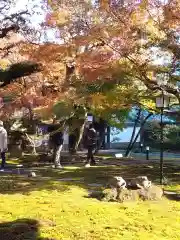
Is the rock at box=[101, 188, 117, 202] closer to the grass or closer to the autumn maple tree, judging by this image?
the grass

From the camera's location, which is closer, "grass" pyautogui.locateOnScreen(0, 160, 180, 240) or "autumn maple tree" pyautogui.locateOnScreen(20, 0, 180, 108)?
"grass" pyautogui.locateOnScreen(0, 160, 180, 240)

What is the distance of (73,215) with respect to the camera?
32.3 feet

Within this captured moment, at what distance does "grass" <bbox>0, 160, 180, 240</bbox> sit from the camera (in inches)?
334

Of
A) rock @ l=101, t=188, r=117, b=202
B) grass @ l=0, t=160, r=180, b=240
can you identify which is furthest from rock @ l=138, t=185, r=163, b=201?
rock @ l=101, t=188, r=117, b=202

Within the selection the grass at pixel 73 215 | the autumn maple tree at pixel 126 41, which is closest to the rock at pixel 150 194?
the grass at pixel 73 215

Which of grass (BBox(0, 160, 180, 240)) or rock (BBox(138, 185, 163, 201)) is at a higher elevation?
rock (BBox(138, 185, 163, 201))

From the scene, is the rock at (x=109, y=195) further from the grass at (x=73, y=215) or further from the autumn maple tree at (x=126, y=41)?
the autumn maple tree at (x=126, y=41)

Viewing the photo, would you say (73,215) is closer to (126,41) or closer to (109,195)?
(109,195)

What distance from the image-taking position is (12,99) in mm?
24969

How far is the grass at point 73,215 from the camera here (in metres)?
8.48

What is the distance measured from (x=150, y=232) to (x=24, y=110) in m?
18.9

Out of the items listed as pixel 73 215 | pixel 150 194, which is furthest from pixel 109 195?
pixel 73 215

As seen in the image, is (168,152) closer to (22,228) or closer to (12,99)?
(12,99)

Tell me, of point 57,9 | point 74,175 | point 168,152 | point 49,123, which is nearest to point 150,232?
point 74,175
